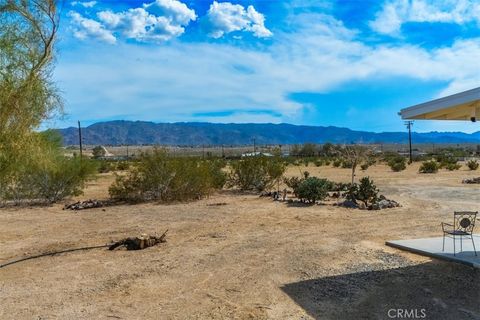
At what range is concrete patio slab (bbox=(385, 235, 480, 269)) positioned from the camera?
817cm

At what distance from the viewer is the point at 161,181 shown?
19.2 meters

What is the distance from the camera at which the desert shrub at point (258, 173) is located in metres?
22.3

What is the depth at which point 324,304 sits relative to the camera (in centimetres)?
663

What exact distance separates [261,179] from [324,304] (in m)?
15.8

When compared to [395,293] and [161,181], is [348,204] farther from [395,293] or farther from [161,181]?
[395,293]

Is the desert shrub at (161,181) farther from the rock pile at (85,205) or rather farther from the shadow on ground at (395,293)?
the shadow on ground at (395,293)

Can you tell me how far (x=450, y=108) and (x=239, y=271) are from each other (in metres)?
4.36

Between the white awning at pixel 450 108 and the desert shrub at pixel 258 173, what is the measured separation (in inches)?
502

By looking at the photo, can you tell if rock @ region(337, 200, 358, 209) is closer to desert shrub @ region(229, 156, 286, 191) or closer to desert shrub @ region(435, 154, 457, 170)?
desert shrub @ region(229, 156, 286, 191)

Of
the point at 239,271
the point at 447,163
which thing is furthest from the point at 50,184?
the point at 447,163

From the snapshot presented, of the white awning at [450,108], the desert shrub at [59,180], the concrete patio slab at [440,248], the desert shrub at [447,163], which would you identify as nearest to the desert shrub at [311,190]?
the concrete patio slab at [440,248]

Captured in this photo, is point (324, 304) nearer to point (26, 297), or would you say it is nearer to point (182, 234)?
point (26, 297)

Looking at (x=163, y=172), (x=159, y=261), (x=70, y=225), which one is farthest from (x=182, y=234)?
(x=163, y=172)

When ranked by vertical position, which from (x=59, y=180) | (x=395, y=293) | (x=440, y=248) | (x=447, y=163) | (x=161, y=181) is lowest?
(x=395, y=293)
